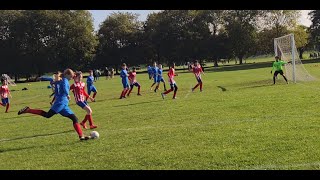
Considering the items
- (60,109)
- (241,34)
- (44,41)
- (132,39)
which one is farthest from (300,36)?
(60,109)

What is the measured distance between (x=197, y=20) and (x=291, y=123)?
264 ft

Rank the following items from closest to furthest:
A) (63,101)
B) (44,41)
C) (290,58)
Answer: (63,101) < (290,58) < (44,41)

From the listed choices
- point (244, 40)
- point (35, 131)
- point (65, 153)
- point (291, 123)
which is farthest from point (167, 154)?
point (244, 40)

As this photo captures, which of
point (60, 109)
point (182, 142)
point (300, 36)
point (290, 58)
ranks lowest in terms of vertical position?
point (182, 142)

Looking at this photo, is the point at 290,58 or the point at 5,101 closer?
the point at 5,101

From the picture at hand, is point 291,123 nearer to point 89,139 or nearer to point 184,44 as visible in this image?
point 89,139

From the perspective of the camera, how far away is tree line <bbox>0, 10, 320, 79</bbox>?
84.1 meters

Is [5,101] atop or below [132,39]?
below

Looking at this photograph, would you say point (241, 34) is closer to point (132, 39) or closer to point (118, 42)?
point (132, 39)

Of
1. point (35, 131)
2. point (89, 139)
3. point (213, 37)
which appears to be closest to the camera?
point (89, 139)

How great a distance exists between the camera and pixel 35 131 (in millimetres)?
12219

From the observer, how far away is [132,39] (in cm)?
9344

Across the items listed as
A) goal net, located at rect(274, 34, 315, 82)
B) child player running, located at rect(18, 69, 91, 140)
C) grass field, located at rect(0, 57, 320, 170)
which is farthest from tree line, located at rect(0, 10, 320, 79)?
child player running, located at rect(18, 69, 91, 140)

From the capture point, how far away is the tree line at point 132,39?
84.1m
